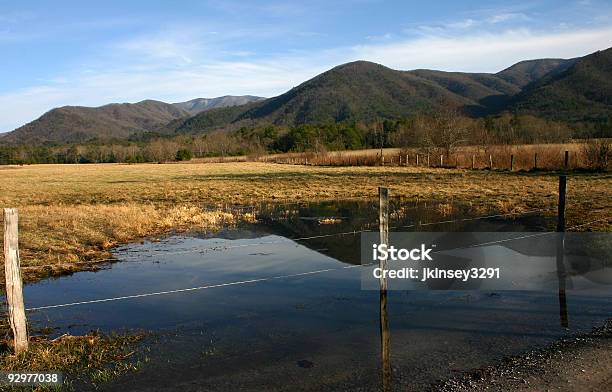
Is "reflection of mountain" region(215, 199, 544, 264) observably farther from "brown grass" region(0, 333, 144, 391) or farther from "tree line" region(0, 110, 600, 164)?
"tree line" region(0, 110, 600, 164)

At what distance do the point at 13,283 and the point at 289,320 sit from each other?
166 inches

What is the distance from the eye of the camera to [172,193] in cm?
3184

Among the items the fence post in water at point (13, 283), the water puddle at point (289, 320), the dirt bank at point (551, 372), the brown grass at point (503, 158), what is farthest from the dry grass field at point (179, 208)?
the dirt bank at point (551, 372)

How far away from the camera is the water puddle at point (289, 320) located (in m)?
6.00

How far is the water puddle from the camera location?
600 centimetres

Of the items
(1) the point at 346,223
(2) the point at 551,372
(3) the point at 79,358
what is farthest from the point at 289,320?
(1) the point at 346,223

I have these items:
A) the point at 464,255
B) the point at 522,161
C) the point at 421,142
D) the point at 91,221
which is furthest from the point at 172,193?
the point at 421,142

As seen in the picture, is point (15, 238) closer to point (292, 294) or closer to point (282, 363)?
point (282, 363)

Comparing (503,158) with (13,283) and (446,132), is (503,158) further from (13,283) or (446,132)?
(13,283)

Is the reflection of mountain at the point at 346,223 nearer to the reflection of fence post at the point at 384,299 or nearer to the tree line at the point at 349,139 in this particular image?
the reflection of fence post at the point at 384,299

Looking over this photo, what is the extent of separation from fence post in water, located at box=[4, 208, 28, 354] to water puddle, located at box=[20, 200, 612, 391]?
133 centimetres

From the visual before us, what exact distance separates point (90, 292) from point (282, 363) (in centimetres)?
592

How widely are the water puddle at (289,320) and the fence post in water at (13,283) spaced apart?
133 cm

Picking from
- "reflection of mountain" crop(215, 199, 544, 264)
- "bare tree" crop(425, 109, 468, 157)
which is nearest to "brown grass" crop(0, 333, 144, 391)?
"reflection of mountain" crop(215, 199, 544, 264)
